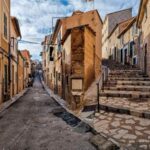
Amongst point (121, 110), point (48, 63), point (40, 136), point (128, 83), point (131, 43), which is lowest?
point (40, 136)

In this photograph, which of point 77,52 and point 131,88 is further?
point 77,52

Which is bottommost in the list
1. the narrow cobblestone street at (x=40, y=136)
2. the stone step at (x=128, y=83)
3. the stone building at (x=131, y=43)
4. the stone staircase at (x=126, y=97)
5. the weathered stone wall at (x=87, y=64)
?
the narrow cobblestone street at (x=40, y=136)

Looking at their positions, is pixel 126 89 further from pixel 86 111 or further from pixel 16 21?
pixel 16 21

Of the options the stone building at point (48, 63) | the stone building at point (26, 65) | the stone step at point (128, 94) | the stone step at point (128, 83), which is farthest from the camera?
the stone building at point (26, 65)

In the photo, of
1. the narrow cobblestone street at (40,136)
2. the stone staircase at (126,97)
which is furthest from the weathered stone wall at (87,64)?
the narrow cobblestone street at (40,136)

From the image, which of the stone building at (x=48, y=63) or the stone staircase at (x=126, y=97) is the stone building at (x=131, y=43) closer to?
the stone staircase at (x=126, y=97)

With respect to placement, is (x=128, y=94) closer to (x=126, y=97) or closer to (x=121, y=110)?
(x=126, y=97)

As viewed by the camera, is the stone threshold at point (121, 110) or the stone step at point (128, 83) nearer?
the stone threshold at point (121, 110)

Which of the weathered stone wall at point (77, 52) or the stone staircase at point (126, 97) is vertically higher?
the weathered stone wall at point (77, 52)

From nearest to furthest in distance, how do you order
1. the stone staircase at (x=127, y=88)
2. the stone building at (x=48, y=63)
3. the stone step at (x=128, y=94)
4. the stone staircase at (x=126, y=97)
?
1. the stone staircase at (x=126, y=97)
2. the stone step at (x=128, y=94)
3. the stone staircase at (x=127, y=88)
4. the stone building at (x=48, y=63)

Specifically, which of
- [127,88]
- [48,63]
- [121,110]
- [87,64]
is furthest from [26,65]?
[121,110]

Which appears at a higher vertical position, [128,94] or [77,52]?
[77,52]

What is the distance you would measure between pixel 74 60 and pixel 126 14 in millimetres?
28277

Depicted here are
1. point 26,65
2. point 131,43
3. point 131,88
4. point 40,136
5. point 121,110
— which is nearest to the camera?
point 40,136
